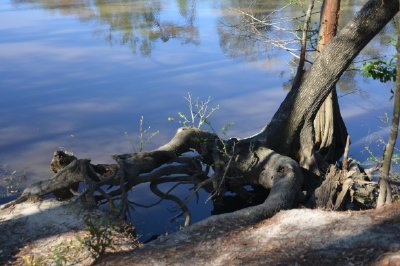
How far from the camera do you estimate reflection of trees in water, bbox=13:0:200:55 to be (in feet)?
57.8

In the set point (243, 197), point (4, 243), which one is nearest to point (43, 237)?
point (4, 243)

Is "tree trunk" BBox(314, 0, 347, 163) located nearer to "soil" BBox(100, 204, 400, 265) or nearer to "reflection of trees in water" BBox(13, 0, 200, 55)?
"soil" BBox(100, 204, 400, 265)

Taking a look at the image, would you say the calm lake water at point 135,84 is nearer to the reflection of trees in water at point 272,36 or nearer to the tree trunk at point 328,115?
the reflection of trees in water at point 272,36

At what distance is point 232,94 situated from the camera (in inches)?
480

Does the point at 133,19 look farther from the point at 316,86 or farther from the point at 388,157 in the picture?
the point at 388,157

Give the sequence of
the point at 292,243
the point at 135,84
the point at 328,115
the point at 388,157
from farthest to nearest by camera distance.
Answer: the point at 135,84, the point at 328,115, the point at 388,157, the point at 292,243

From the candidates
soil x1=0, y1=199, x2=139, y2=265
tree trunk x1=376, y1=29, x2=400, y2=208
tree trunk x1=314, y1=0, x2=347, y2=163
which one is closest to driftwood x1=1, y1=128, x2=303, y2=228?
soil x1=0, y1=199, x2=139, y2=265

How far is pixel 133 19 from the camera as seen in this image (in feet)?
67.5

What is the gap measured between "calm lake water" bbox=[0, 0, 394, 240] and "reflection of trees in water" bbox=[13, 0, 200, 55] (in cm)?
7

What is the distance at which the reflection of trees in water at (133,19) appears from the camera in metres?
17.6

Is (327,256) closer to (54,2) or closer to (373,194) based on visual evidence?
(373,194)

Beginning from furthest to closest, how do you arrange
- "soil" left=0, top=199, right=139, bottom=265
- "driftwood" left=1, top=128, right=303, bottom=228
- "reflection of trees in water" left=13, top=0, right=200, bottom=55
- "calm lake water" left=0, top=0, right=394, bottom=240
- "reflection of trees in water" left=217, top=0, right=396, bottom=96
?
1. "reflection of trees in water" left=13, top=0, right=200, bottom=55
2. "reflection of trees in water" left=217, top=0, right=396, bottom=96
3. "calm lake water" left=0, top=0, right=394, bottom=240
4. "driftwood" left=1, top=128, right=303, bottom=228
5. "soil" left=0, top=199, right=139, bottom=265

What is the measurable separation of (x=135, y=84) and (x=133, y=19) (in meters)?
8.22

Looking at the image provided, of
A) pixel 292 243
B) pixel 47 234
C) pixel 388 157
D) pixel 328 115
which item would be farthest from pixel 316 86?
pixel 47 234
